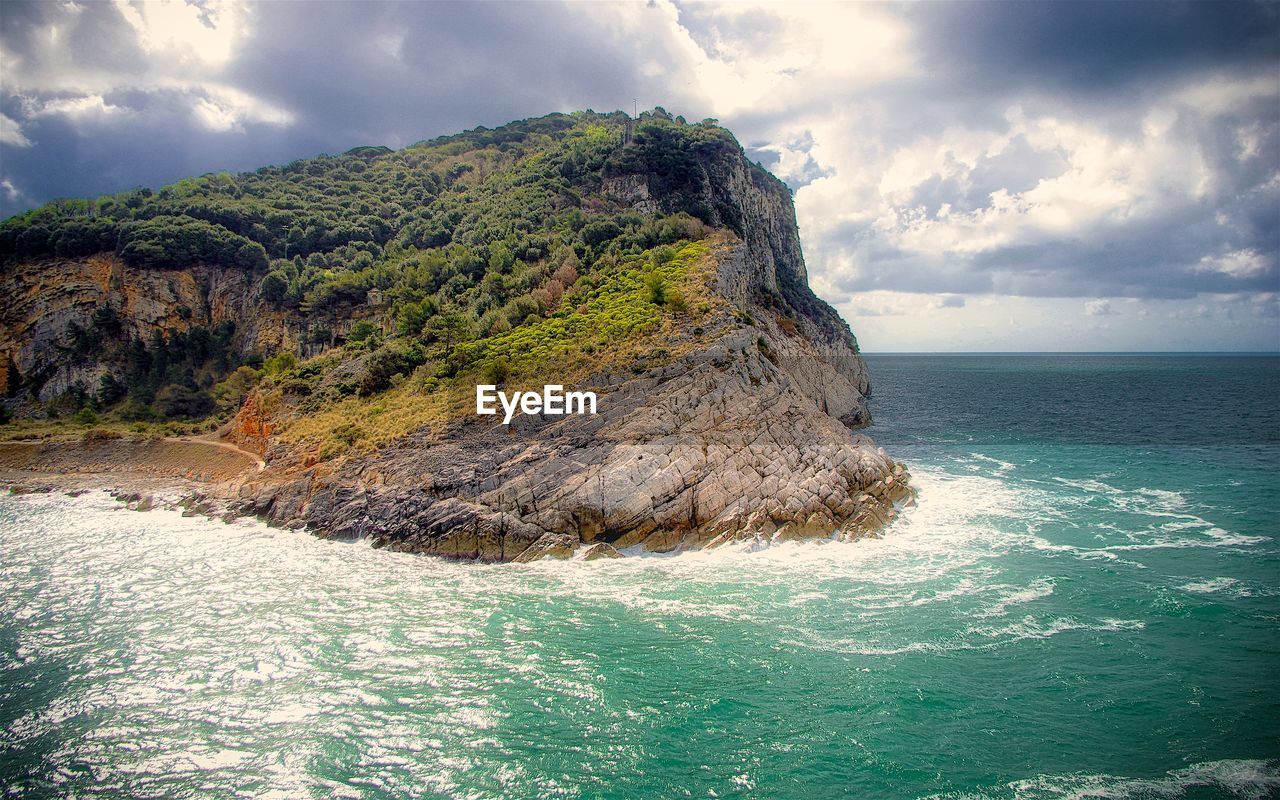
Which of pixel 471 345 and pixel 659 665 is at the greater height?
pixel 471 345

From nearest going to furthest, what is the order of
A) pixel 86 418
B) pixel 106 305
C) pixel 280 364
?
pixel 280 364, pixel 86 418, pixel 106 305

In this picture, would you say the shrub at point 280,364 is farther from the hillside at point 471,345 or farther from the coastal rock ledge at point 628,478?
the coastal rock ledge at point 628,478

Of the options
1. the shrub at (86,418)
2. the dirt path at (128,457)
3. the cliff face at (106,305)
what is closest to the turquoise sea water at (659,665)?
the dirt path at (128,457)

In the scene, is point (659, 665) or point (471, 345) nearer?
point (659, 665)

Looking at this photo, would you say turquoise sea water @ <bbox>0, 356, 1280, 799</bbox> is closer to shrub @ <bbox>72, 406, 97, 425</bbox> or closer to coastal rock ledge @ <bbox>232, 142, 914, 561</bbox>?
coastal rock ledge @ <bbox>232, 142, 914, 561</bbox>

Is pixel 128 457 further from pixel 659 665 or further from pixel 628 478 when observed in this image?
pixel 659 665

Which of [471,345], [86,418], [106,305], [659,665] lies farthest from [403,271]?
[659,665]

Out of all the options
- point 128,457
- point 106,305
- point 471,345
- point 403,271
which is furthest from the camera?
point 106,305

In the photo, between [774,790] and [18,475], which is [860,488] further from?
[18,475]
